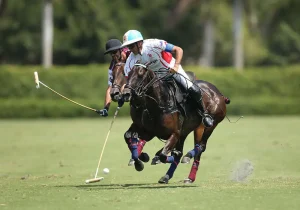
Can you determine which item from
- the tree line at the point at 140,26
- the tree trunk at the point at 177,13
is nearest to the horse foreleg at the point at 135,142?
the tree line at the point at 140,26

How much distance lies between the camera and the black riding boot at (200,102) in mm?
11688

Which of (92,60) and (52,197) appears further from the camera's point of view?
(92,60)

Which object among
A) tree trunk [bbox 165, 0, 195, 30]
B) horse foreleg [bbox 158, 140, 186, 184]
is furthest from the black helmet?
tree trunk [bbox 165, 0, 195, 30]

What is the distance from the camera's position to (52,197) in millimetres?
9945

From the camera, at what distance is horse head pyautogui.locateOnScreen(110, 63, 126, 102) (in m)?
10.7

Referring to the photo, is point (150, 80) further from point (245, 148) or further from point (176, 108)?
point (245, 148)

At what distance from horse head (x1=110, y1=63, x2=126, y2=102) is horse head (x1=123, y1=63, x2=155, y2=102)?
0.71 feet

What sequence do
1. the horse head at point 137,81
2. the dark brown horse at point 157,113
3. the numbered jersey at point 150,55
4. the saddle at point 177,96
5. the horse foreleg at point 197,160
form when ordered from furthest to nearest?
the horse foreleg at point 197,160 → the saddle at point 177,96 → the numbered jersey at point 150,55 → the dark brown horse at point 157,113 → the horse head at point 137,81

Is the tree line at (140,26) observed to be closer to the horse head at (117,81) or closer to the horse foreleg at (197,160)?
the horse foreleg at (197,160)

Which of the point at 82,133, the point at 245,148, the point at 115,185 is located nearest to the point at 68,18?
the point at 82,133

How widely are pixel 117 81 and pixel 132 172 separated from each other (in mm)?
3868

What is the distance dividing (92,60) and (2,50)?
563cm

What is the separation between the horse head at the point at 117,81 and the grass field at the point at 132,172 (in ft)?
3.99

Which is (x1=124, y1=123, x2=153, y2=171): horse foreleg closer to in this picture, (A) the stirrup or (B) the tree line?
(A) the stirrup
